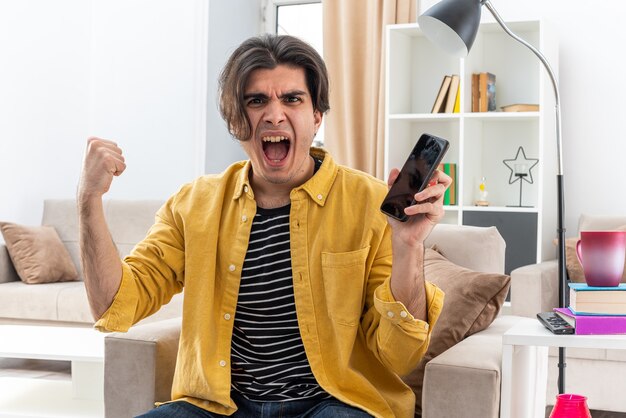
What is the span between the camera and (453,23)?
210 cm

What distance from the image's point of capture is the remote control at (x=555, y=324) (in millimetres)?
Result: 1667

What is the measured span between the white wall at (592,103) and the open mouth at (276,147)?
3.07 meters

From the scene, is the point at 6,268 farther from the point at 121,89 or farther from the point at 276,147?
the point at 276,147

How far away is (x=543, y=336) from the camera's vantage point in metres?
1.66

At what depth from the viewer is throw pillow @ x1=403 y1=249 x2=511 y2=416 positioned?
80.4 inches

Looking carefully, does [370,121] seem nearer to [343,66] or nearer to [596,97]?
[343,66]

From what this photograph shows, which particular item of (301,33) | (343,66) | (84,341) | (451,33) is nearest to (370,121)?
(343,66)

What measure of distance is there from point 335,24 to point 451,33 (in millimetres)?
2958

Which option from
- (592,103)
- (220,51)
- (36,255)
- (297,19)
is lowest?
(36,255)

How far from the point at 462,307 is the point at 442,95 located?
8.42 feet

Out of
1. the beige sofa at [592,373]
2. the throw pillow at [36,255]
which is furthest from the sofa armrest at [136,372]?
the throw pillow at [36,255]

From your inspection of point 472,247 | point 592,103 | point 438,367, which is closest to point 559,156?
point 472,247

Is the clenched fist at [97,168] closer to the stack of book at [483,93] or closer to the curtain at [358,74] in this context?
the stack of book at [483,93]

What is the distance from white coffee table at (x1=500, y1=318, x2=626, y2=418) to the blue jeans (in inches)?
11.2
